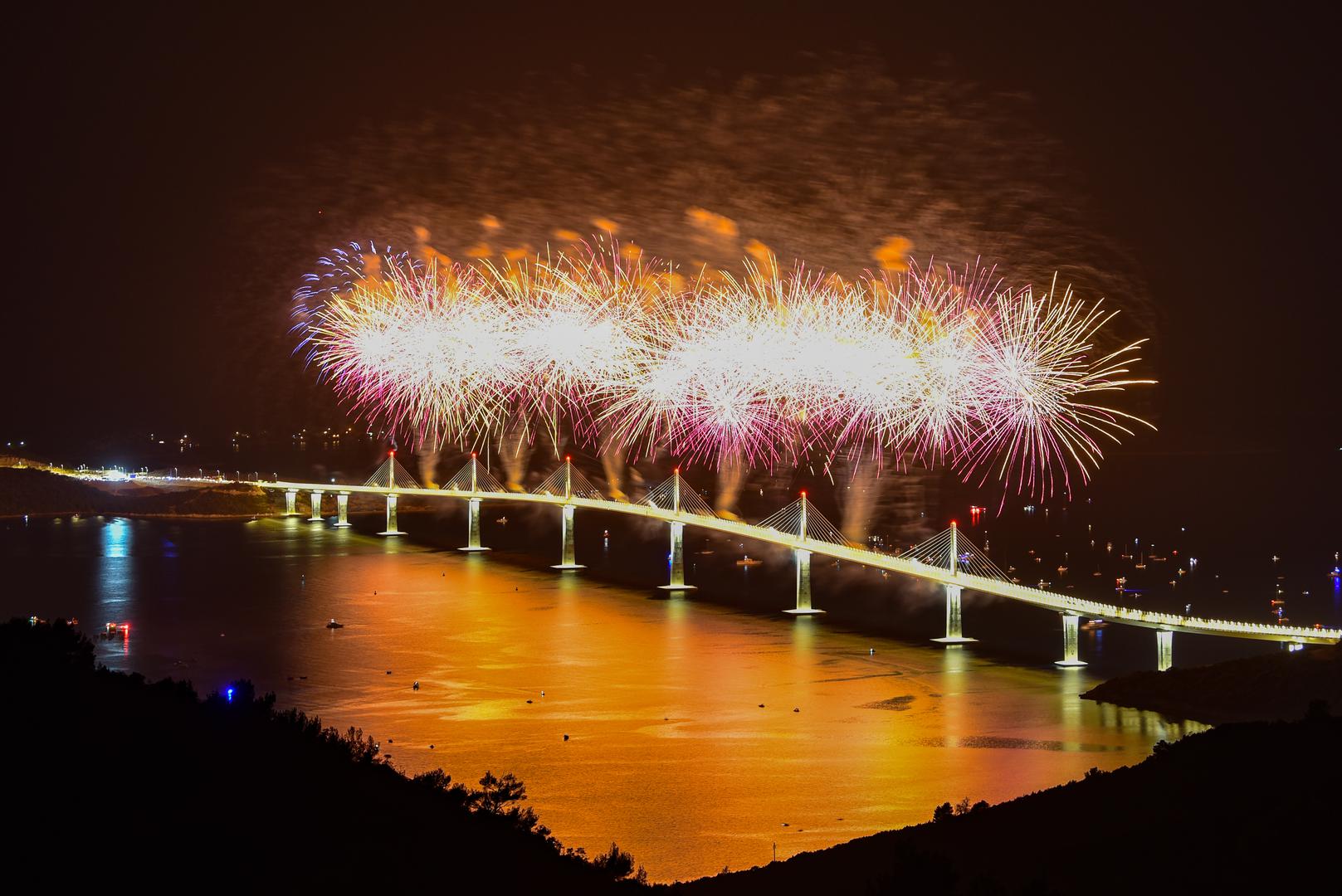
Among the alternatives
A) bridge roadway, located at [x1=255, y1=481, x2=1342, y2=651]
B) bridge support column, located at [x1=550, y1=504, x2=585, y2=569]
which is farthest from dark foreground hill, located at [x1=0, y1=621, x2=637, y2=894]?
bridge support column, located at [x1=550, y1=504, x2=585, y2=569]

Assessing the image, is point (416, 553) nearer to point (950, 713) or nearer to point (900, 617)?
point (900, 617)

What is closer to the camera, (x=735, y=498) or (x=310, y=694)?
(x=310, y=694)

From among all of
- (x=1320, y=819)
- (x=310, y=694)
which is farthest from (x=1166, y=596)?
(x=1320, y=819)

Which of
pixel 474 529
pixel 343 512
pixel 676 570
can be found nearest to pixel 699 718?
pixel 676 570

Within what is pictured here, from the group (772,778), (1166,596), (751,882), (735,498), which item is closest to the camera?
(751,882)

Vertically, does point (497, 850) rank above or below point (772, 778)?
above

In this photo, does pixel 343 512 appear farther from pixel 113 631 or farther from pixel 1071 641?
pixel 1071 641

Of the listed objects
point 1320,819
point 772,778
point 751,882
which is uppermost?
point 1320,819

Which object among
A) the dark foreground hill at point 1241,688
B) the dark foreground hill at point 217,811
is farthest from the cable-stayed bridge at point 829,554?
the dark foreground hill at point 217,811
